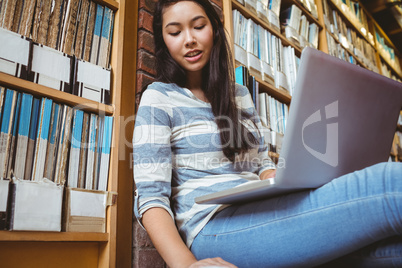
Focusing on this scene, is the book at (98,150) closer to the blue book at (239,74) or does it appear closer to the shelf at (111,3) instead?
the shelf at (111,3)

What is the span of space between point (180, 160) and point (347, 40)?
2576 millimetres

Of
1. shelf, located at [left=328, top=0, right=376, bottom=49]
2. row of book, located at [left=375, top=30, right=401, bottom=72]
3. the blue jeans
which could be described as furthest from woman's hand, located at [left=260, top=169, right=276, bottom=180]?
row of book, located at [left=375, top=30, right=401, bottom=72]

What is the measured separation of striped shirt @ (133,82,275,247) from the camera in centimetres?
81

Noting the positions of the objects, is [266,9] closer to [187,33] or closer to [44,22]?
[187,33]

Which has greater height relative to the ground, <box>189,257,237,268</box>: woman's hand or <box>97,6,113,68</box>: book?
<box>97,6,113,68</box>: book

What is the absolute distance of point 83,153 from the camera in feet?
3.15

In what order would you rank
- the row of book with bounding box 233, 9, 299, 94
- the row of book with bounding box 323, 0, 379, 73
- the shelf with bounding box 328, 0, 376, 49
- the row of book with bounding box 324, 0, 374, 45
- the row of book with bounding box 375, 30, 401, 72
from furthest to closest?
the row of book with bounding box 375, 30, 401, 72, the row of book with bounding box 324, 0, 374, 45, the shelf with bounding box 328, 0, 376, 49, the row of book with bounding box 323, 0, 379, 73, the row of book with bounding box 233, 9, 299, 94

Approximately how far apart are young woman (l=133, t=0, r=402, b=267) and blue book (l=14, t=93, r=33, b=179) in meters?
0.29

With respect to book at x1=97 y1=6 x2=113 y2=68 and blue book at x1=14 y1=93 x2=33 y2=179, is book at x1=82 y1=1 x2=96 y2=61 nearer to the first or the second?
book at x1=97 y1=6 x2=113 y2=68

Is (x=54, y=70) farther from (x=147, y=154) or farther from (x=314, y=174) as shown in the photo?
(x=314, y=174)

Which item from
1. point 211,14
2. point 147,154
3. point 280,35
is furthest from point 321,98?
point 280,35

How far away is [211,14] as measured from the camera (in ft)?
3.91

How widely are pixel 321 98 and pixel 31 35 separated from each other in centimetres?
81

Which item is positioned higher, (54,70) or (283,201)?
(54,70)
